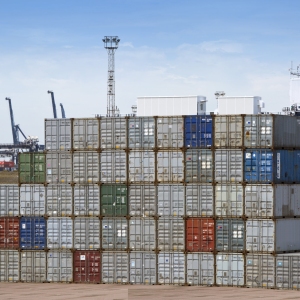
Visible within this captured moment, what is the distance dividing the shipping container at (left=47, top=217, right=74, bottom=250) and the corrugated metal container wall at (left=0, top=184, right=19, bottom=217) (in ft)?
10.6

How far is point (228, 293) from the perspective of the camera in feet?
208

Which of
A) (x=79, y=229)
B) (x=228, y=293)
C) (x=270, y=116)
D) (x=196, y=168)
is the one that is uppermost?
(x=270, y=116)

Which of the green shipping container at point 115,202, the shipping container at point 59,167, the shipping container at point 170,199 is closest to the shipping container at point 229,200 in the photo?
the shipping container at point 170,199

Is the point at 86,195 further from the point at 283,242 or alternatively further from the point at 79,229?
the point at 283,242

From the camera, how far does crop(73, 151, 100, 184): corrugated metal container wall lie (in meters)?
69.0

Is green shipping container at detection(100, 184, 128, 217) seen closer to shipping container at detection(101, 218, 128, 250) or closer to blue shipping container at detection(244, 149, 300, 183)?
shipping container at detection(101, 218, 128, 250)

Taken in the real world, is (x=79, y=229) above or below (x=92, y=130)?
below

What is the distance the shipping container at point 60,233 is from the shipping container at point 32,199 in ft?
4.87

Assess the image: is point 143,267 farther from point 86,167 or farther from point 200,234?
point 86,167

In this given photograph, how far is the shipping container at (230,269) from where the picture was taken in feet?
217

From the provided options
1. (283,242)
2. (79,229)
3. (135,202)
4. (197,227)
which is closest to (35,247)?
(79,229)

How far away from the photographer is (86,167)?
2724 inches

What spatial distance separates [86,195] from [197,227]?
31.2ft

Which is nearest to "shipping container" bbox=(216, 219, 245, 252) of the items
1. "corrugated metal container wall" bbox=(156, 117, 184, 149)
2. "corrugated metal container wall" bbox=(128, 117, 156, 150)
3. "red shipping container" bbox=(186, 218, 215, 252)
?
"red shipping container" bbox=(186, 218, 215, 252)
